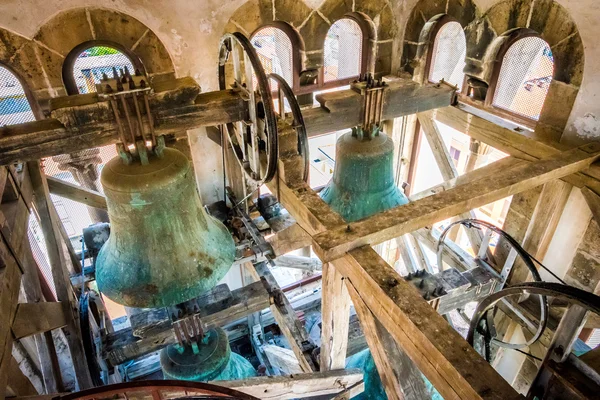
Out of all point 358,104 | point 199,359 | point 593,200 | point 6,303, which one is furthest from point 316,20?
point 6,303

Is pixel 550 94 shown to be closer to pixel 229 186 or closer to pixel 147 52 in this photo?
pixel 229 186

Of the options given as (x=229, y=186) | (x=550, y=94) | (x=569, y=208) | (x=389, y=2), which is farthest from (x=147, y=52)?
(x=569, y=208)

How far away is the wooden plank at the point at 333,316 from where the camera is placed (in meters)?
2.18

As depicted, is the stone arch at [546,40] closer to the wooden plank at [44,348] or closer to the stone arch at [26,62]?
the stone arch at [26,62]

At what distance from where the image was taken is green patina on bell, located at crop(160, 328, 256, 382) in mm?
3287

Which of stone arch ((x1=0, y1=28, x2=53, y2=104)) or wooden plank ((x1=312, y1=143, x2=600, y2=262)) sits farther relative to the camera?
stone arch ((x1=0, y1=28, x2=53, y2=104))

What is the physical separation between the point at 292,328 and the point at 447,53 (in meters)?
4.14

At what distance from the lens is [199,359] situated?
132 inches

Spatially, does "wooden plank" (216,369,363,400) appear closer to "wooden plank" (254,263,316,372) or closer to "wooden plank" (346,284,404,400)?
"wooden plank" (254,263,316,372)

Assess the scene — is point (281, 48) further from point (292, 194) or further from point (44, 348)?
point (44, 348)

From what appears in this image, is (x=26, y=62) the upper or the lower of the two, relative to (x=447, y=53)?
upper

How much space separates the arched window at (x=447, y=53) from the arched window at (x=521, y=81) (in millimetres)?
833

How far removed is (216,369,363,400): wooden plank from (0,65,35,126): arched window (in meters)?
3.11

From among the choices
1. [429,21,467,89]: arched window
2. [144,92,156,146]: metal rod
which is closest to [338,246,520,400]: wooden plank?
[144,92,156,146]: metal rod
